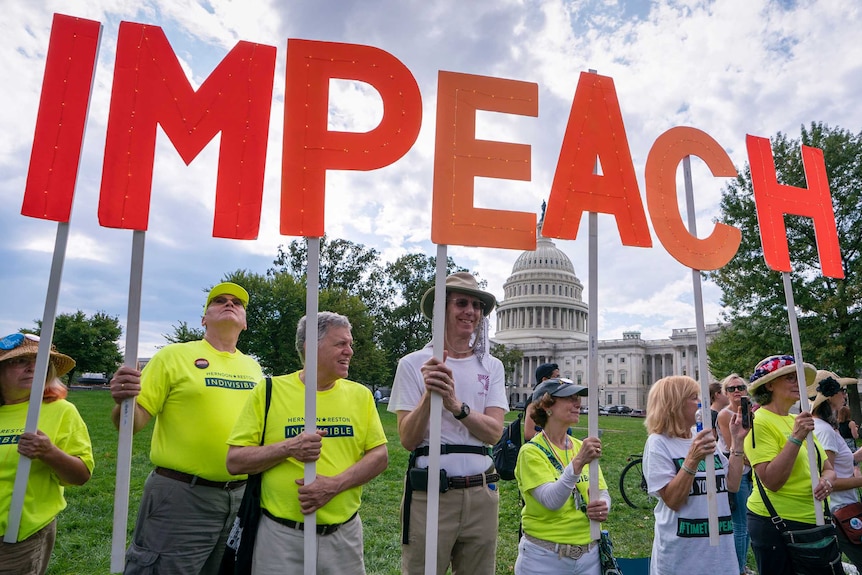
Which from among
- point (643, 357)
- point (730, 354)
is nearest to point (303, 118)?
point (730, 354)

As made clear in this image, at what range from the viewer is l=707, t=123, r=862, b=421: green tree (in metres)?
20.7

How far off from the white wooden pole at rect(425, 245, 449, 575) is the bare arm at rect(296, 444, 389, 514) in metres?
0.35

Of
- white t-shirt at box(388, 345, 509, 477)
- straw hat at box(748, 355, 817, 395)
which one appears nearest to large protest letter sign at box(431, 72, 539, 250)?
Answer: white t-shirt at box(388, 345, 509, 477)

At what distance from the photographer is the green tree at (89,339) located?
57.4 metres

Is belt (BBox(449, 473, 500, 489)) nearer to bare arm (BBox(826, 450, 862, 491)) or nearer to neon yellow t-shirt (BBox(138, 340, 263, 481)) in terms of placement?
neon yellow t-shirt (BBox(138, 340, 263, 481))

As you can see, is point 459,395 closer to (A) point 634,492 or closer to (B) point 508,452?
(B) point 508,452

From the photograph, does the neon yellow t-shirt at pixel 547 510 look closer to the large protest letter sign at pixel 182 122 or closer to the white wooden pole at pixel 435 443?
the white wooden pole at pixel 435 443

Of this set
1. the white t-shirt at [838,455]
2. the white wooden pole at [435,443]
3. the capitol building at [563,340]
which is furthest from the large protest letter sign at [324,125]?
the capitol building at [563,340]

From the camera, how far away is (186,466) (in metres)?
3.53

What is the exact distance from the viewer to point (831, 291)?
2102 centimetres

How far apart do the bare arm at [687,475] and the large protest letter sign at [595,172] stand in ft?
3.99

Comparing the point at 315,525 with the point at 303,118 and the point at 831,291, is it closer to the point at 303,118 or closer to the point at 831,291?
the point at 303,118

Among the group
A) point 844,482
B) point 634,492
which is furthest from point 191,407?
point 634,492

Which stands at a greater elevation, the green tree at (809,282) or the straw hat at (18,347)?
the green tree at (809,282)
